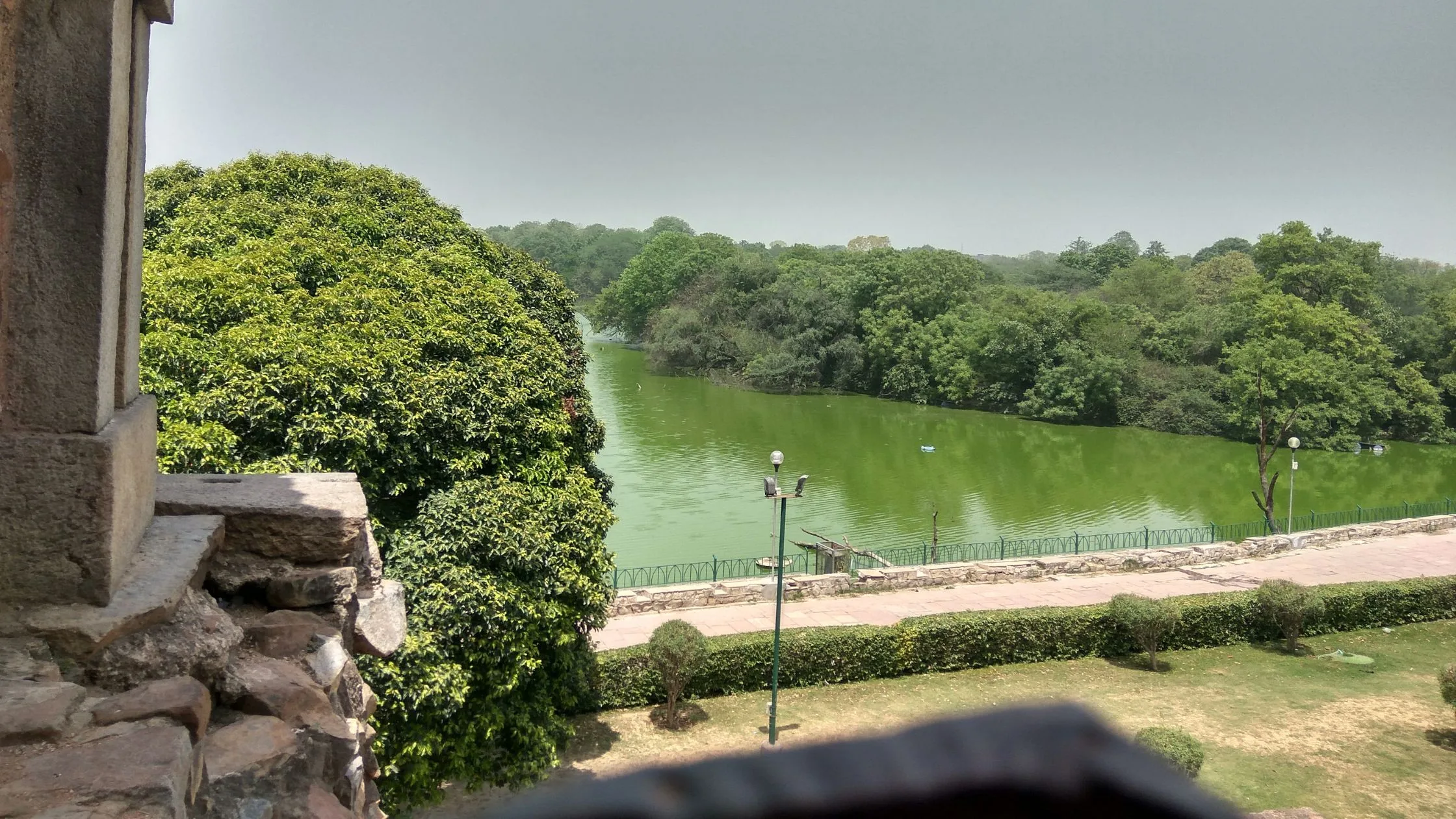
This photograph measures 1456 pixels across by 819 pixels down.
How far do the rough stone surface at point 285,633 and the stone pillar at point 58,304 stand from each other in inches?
21.6

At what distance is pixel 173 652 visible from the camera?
3.00 metres

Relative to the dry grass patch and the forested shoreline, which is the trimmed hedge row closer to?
the dry grass patch

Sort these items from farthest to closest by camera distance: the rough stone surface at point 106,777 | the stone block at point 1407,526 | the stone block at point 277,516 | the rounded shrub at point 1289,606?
1. the stone block at point 1407,526
2. the rounded shrub at point 1289,606
3. the stone block at point 277,516
4. the rough stone surface at point 106,777

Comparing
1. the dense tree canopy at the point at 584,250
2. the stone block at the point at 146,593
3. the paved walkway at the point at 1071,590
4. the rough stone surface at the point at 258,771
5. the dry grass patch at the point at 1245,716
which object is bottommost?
the dry grass patch at the point at 1245,716

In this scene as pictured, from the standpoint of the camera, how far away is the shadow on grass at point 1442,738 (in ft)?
35.4

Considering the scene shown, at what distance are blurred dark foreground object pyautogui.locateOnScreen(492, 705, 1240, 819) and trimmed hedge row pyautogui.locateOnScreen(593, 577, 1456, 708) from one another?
11230 mm

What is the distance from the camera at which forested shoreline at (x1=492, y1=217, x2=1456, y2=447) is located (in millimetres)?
32188

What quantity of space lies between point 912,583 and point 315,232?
1019 cm

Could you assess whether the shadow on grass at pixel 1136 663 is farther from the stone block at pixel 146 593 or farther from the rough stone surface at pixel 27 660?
the rough stone surface at pixel 27 660

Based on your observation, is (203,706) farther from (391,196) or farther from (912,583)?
(912,583)

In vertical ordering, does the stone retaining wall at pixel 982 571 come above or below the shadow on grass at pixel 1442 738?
above

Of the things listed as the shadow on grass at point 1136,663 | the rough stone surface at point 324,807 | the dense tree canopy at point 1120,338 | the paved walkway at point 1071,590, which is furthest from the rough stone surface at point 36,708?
the dense tree canopy at point 1120,338

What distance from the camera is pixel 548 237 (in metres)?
85.1

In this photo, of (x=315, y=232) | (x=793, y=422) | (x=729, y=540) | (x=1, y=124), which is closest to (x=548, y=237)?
(x=793, y=422)
